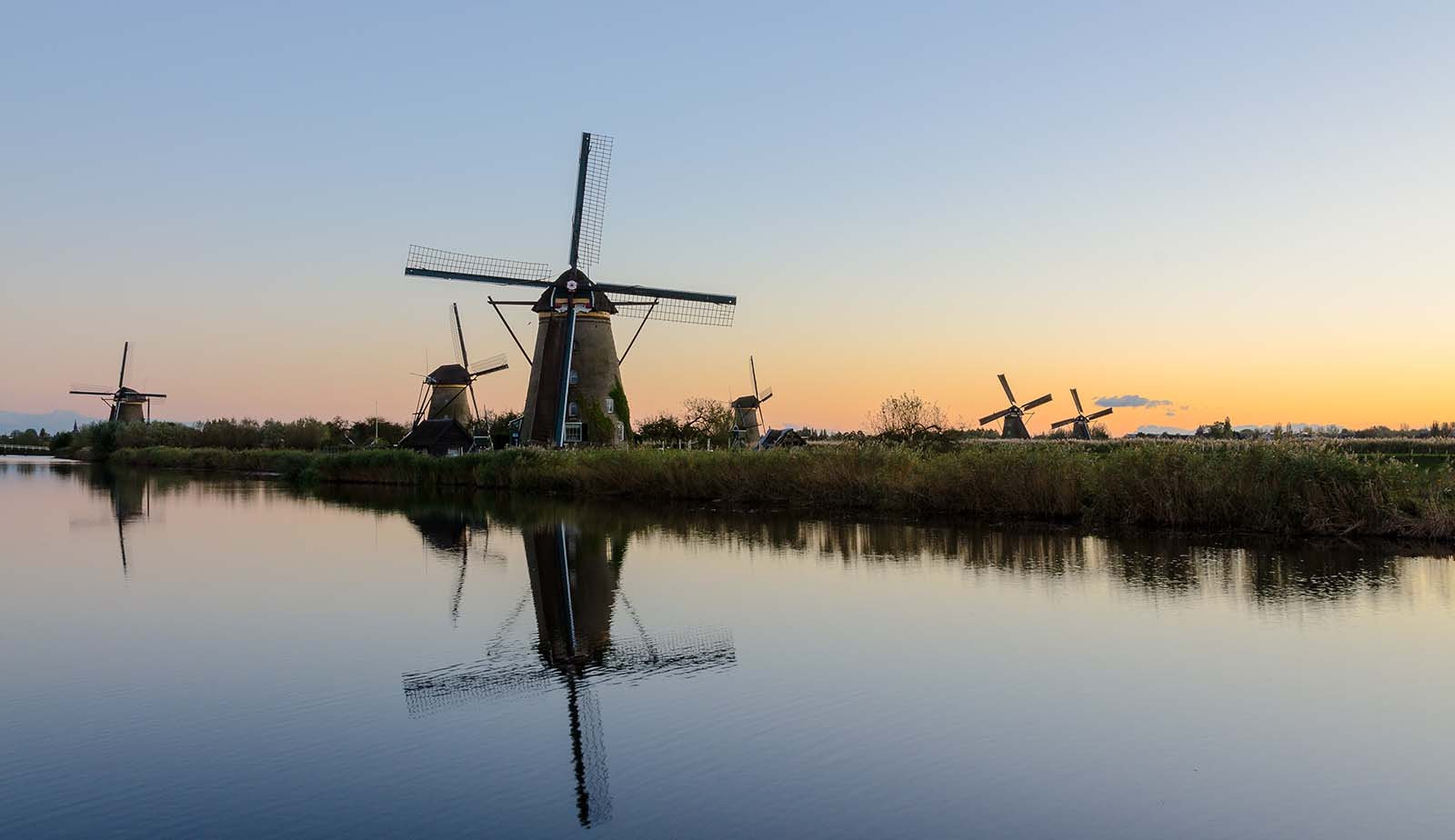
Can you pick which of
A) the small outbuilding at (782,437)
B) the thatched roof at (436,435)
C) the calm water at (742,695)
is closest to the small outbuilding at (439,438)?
the thatched roof at (436,435)

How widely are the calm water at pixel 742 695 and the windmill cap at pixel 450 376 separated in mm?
34991

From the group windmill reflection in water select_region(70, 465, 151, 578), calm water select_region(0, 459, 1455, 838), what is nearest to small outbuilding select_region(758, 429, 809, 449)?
windmill reflection in water select_region(70, 465, 151, 578)

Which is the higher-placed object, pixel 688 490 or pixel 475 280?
pixel 475 280

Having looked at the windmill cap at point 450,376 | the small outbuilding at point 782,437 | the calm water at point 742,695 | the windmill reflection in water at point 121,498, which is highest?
the windmill cap at point 450,376

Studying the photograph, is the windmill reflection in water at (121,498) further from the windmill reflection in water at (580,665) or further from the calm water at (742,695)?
the windmill reflection in water at (580,665)

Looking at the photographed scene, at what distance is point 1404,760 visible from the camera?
21.5 ft

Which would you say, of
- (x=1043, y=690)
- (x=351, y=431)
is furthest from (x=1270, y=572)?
(x=351, y=431)

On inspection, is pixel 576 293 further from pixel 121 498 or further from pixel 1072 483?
pixel 1072 483

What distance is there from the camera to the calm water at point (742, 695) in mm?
5816

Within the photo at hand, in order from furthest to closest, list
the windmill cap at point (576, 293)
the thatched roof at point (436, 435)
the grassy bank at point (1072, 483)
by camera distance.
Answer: the thatched roof at point (436, 435) → the windmill cap at point (576, 293) → the grassy bank at point (1072, 483)

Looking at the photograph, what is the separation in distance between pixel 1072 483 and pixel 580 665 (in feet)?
42.2

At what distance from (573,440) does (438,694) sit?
1072 inches

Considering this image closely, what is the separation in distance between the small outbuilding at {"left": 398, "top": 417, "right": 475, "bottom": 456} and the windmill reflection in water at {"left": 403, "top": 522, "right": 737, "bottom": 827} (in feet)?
109

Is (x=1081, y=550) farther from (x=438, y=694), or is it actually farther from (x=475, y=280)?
(x=475, y=280)
